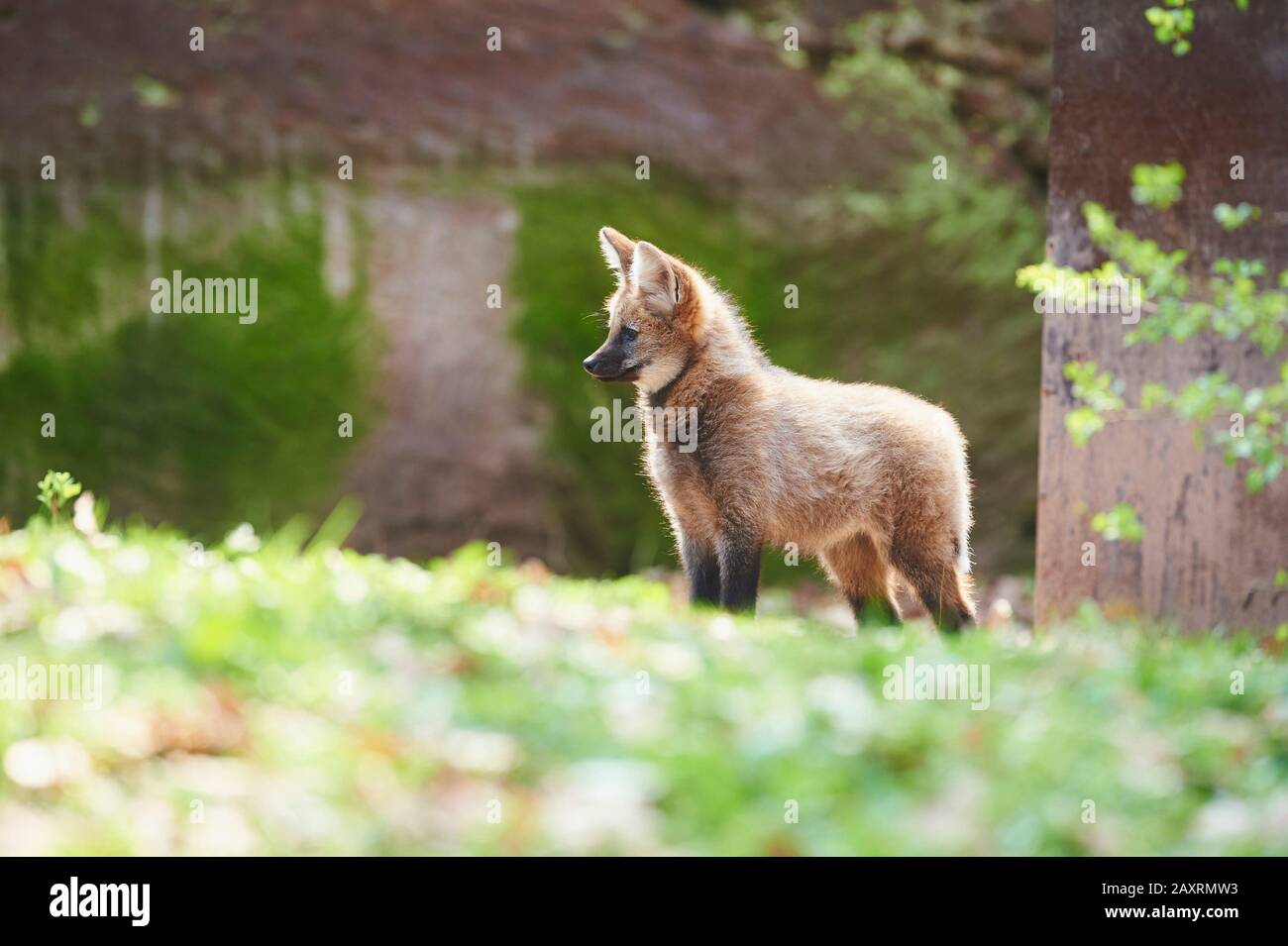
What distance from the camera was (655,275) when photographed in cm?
502

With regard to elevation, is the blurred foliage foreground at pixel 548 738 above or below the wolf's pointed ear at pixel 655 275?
below

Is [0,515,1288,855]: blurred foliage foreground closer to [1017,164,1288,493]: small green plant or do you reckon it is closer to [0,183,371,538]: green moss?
[1017,164,1288,493]: small green plant

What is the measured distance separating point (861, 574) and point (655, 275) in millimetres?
1350

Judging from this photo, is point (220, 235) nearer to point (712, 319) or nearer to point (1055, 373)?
point (712, 319)

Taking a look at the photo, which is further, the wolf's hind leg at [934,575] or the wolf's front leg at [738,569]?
the wolf's hind leg at [934,575]

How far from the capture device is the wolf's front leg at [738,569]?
4.81m

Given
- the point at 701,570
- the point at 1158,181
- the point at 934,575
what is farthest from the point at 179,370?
the point at 1158,181

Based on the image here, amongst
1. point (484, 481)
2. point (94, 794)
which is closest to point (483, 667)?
point (94, 794)

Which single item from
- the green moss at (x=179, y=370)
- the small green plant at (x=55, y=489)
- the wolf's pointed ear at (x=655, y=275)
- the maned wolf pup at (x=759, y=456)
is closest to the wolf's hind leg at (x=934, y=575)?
the maned wolf pup at (x=759, y=456)

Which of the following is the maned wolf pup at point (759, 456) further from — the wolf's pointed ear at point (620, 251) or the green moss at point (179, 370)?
the green moss at point (179, 370)

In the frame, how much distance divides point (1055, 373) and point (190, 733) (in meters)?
4.43

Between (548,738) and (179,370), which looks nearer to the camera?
(548,738)

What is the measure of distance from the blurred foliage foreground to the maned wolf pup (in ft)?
4.15

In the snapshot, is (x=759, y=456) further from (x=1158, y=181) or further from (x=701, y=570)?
(x=1158, y=181)
